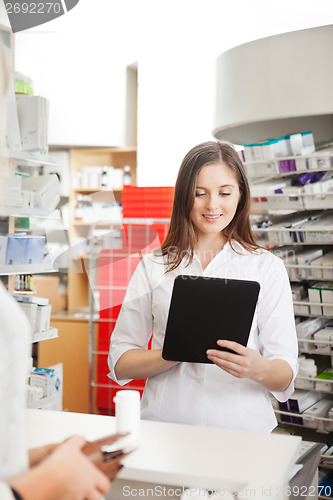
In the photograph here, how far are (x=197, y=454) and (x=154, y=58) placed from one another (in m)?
5.44

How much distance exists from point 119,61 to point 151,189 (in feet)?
10.0

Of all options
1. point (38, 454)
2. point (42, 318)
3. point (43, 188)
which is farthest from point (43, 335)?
point (38, 454)

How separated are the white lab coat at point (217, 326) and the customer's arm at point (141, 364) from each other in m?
0.03

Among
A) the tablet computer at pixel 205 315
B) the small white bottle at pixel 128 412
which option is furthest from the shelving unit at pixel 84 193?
the small white bottle at pixel 128 412

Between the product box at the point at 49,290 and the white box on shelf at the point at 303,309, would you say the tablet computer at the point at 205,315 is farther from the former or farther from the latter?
the product box at the point at 49,290

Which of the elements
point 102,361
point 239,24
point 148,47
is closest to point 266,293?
point 102,361

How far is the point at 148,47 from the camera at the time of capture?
606 centimetres

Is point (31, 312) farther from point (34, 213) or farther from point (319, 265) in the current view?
point (319, 265)

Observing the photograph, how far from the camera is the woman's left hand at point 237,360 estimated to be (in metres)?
1.55

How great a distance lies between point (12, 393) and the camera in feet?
2.68

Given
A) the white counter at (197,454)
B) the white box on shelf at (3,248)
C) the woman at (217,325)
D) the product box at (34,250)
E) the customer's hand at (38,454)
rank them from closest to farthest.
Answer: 1. the customer's hand at (38,454)
2. the white counter at (197,454)
3. the woman at (217,325)
4. the white box on shelf at (3,248)
5. the product box at (34,250)

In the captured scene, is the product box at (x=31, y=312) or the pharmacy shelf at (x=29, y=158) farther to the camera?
the product box at (x=31, y=312)

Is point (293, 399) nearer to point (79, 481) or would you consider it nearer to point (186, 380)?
point (186, 380)

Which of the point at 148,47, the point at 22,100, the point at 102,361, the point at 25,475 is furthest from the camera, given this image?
the point at 148,47
